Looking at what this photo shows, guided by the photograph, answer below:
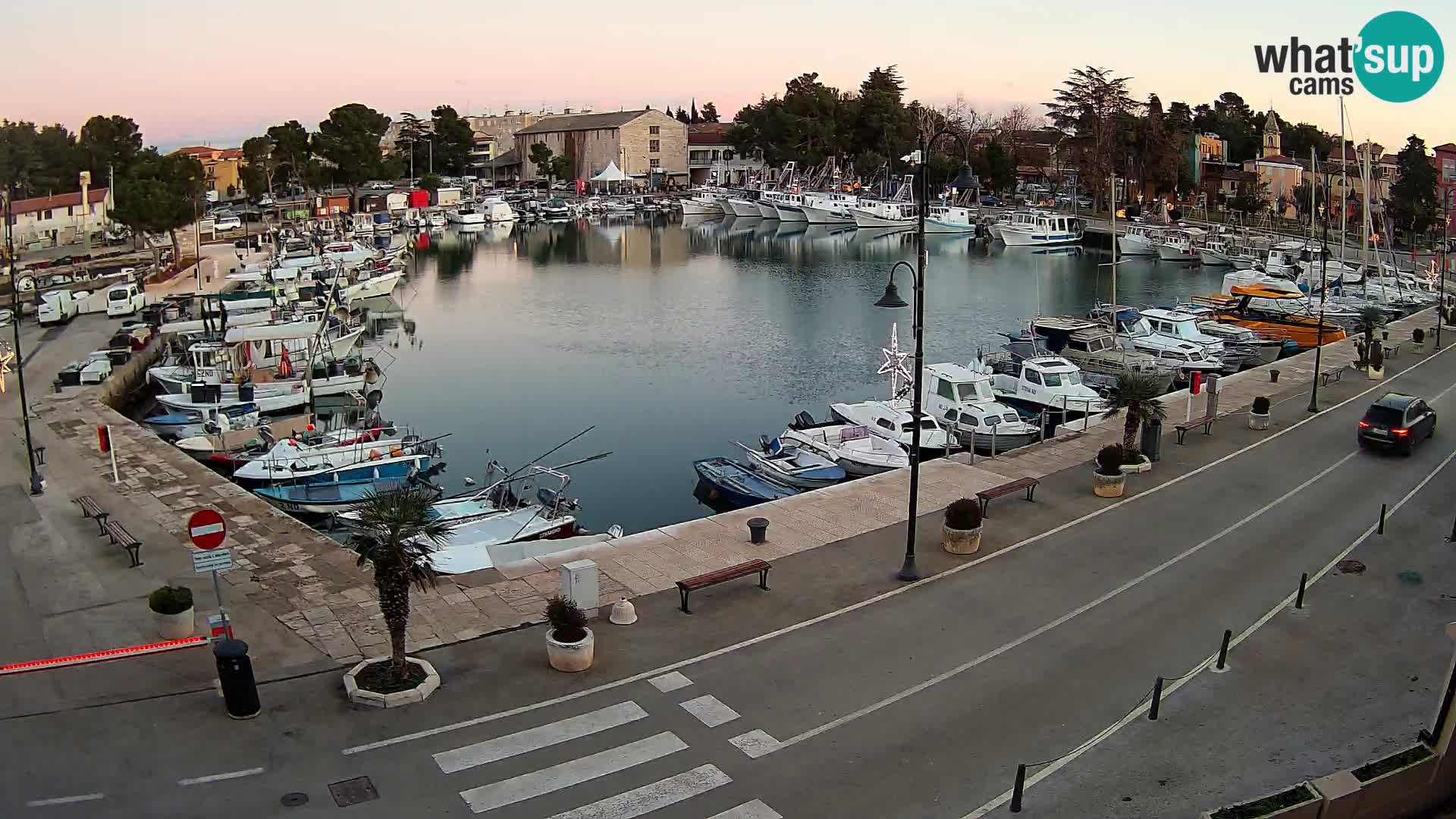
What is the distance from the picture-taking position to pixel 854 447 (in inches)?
1264

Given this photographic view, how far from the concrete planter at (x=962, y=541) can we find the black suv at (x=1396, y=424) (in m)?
13.9

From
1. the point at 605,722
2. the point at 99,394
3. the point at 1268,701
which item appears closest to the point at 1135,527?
the point at 1268,701

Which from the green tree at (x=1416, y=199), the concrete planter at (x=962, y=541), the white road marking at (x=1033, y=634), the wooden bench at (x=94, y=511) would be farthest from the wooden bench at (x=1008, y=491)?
the green tree at (x=1416, y=199)

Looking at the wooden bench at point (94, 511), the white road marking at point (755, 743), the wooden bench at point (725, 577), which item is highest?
the wooden bench at point (94, 511)

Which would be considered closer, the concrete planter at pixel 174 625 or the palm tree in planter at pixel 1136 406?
the concrete planter at pixel 174 625

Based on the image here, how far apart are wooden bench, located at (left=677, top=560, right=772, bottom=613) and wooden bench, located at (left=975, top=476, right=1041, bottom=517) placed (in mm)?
5885

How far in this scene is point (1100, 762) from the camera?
1386 centimetres

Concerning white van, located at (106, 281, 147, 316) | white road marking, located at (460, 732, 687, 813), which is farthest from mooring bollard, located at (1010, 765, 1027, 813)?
white van, located at (106, 281, 147, 316)

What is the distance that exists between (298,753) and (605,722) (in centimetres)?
379

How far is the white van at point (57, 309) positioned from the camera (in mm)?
54406

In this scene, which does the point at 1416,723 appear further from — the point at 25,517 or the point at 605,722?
the point at 25,517

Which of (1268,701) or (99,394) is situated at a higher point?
(99,394)

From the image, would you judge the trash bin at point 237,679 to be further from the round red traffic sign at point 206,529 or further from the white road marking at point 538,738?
the white road marking at point 538,738

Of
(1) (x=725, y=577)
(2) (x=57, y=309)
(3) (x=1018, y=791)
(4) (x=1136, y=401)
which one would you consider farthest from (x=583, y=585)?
(2) (x=57, y=309)
